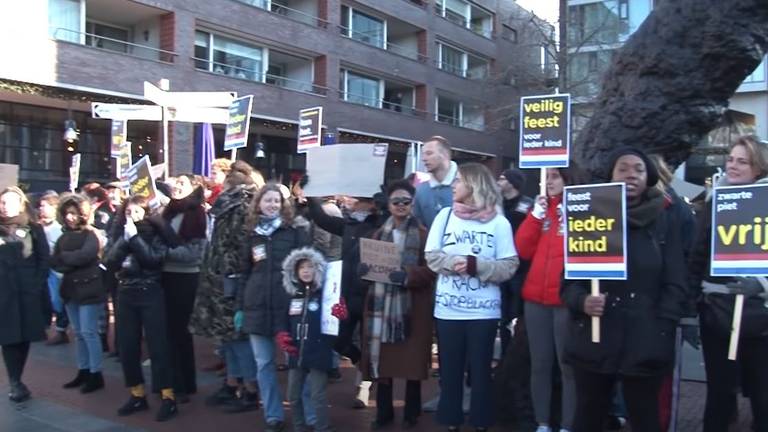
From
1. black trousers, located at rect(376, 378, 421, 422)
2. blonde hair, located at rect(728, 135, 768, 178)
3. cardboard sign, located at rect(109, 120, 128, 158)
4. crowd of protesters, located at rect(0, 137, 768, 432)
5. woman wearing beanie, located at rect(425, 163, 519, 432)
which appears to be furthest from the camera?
cardboard sign, located at rect(109, 120, 128, 158)

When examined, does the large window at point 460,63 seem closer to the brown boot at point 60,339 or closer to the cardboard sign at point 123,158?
the cardboard sign at point 123,158

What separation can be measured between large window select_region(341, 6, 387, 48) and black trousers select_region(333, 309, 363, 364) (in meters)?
27.3

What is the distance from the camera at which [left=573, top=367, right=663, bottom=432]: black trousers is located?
3.74 meters

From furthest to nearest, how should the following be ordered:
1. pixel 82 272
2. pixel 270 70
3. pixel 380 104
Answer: pixel 380 104 → pixel 270 70 → pixel 82 272

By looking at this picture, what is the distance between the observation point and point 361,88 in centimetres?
3347

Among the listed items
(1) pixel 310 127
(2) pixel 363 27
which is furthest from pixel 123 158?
(2) pixel 363 27

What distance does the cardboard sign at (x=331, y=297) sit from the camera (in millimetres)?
5316

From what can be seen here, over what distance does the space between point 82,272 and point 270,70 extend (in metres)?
23.7

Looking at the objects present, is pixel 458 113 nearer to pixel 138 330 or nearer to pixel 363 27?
pixel 363 27

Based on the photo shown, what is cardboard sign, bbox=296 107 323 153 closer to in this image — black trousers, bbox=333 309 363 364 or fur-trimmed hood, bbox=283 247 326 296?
black trousers, bbox=333 309 363 364

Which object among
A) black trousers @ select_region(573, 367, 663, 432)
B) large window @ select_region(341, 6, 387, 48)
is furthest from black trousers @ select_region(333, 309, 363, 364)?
large window @ select_region(341, 6, 387, 48)

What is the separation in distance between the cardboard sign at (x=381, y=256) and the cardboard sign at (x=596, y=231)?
1.67 m

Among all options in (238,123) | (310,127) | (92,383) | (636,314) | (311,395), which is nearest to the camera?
(636,314)

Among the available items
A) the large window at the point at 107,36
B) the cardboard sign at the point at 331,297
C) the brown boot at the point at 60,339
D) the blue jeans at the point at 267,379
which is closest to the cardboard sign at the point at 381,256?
the cardboard sign at the point at 331,297
